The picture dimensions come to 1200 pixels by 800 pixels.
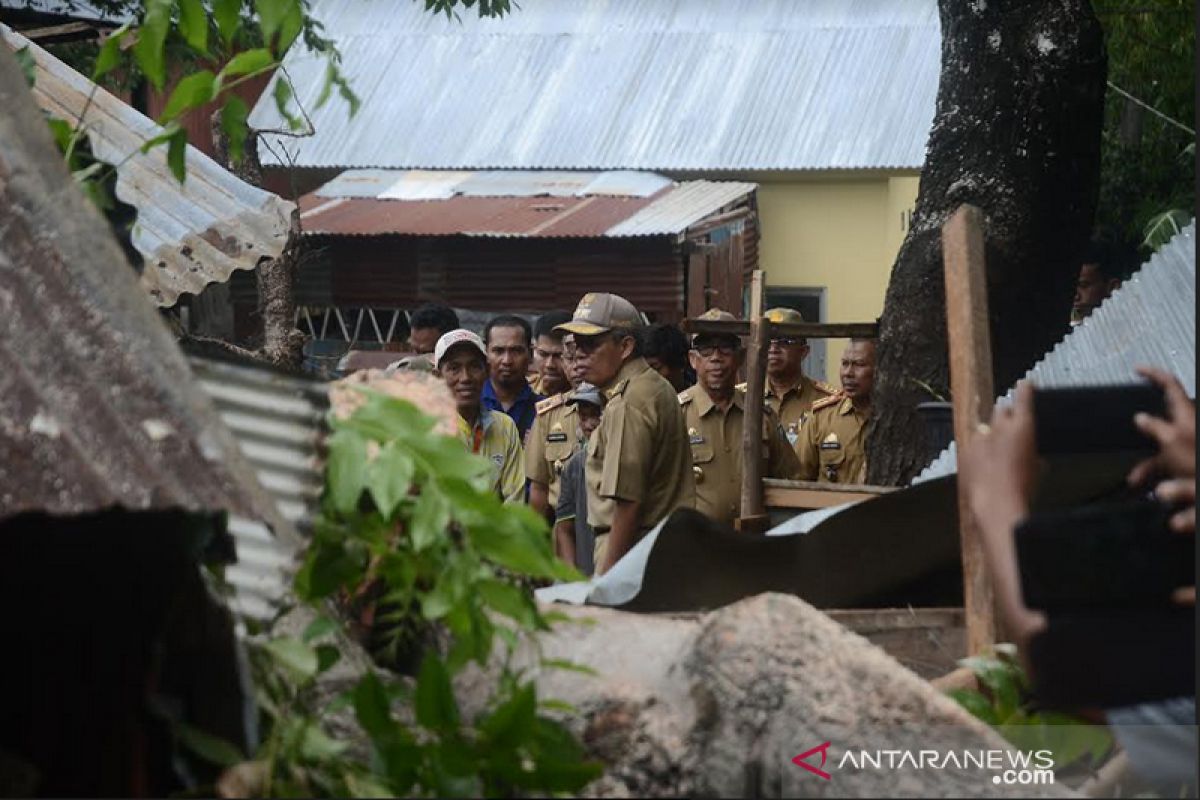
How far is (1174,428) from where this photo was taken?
9.94 ft

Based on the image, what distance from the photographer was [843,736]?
9.69 feet

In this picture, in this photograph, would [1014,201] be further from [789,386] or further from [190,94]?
[190,94]

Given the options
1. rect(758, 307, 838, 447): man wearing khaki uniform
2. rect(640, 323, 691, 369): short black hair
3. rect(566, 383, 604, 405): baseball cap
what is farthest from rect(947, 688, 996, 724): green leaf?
rect(758, 307, 838, 447): man wearing khaki uniform

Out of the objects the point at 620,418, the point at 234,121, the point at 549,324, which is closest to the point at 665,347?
the point at 549,324

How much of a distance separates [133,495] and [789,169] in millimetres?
17791

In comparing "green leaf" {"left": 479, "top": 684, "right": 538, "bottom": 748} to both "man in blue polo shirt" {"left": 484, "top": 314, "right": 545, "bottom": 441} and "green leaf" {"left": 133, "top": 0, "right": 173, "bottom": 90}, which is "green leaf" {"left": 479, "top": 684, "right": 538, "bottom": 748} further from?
"man in blue polo shirt" {"left": 484, "top": 314, "right": 545, "bottom": 441}

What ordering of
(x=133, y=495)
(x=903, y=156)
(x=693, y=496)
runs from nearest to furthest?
(x=133, y=495) → (x=693, y=496) → (x=903, y=156)

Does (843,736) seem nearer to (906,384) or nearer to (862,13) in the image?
(906,384)

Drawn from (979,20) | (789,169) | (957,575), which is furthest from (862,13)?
(957,575)

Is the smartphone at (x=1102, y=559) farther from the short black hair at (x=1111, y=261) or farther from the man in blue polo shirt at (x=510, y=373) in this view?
the short black hair at (x=1111, y=261)

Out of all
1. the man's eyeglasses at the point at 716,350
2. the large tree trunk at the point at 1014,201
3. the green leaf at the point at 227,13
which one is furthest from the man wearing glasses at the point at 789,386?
the green leaf at the point at 227,13

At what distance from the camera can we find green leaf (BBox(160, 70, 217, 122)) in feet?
10.6

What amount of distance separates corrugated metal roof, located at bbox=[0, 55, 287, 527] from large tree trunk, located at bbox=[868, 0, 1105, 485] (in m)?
4.24

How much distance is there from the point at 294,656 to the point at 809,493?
375 cm
